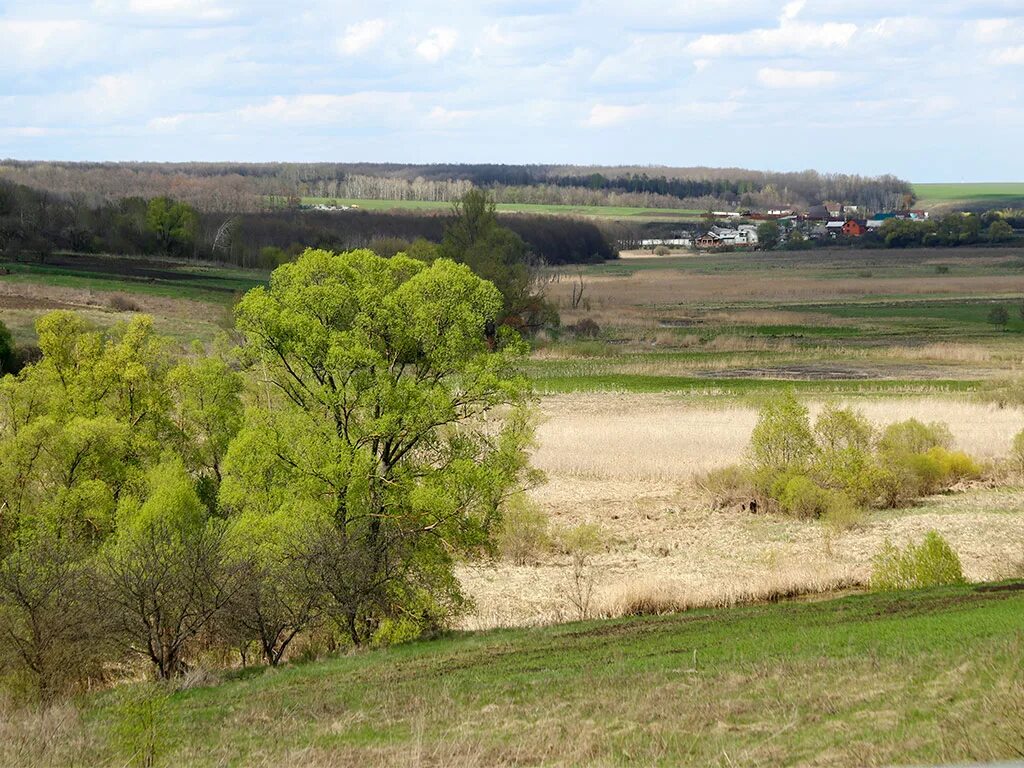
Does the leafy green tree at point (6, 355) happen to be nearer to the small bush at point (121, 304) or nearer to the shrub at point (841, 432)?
the small bush at point (121, 304)

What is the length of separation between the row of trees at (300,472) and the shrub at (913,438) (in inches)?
625

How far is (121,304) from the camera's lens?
75.3m

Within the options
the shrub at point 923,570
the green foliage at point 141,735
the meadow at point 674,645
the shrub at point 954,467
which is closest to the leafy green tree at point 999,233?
the meadow at point 674,645

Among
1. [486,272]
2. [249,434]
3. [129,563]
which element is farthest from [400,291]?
[486,272]

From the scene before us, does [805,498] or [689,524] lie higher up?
[805,498]

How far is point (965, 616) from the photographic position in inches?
755

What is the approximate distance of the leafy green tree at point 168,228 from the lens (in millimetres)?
120500

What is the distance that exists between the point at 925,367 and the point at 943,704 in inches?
2061

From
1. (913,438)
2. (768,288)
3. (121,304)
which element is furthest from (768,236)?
(913,438)

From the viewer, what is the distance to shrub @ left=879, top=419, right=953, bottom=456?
3706 centimetres

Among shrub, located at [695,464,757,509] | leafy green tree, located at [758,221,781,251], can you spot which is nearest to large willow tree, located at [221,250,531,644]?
shrub, located at [695,464,757,509]

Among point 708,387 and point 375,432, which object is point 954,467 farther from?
point 375,432

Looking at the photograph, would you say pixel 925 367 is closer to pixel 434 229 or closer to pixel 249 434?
pixel 249 434

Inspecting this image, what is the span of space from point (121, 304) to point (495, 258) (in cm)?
2449
